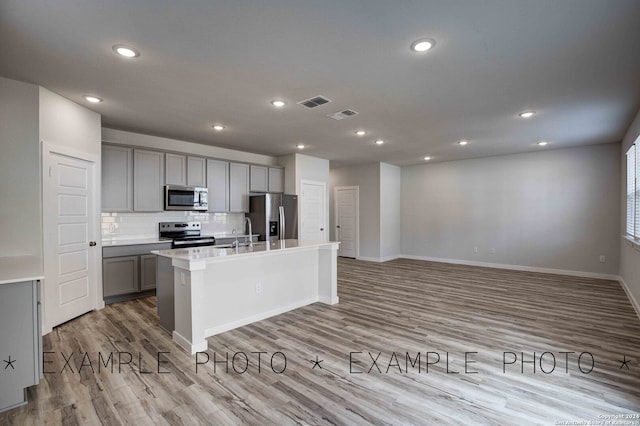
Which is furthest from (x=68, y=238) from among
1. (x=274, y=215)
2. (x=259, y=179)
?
(x=259, y=179)

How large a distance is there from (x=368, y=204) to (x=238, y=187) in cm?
374

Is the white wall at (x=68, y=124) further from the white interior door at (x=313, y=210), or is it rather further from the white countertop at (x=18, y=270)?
the white interior door at (x=313, y=210)

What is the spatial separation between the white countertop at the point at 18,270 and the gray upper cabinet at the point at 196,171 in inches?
110

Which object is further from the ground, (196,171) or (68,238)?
(196,171)

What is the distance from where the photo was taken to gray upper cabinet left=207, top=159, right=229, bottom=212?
5737mm

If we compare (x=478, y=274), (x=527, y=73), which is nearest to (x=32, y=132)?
(x=527, y=73)

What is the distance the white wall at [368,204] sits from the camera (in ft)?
27.0

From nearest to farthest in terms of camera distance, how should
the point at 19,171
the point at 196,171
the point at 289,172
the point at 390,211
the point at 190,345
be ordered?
1. the point at 190,345
2. the point at 19,171
3. the point at 196,171
4. the point at 289,172
5. the point at 390,211

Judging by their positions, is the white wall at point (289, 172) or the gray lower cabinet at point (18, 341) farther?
the white wall at point (289, 172)

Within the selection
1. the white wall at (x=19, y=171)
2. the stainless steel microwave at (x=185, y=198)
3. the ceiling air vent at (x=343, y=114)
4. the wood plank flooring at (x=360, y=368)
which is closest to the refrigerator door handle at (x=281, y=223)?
the stainless steel microwave at (x=185, y=198)

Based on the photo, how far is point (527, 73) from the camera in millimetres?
2912

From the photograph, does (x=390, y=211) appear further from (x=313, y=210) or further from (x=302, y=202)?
(x=302, y=202)

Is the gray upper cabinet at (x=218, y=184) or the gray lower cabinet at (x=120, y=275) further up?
the gray upper cabinet at (x=218, y=184)

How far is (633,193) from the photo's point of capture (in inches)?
176
